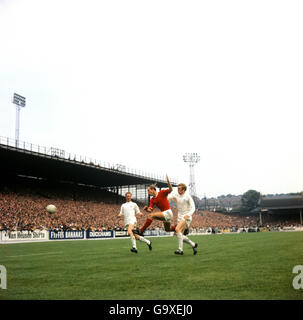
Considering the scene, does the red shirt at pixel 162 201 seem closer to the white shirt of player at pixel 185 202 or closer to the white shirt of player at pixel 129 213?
the white shirt of player at pixel 185 202

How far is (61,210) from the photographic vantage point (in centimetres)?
4906

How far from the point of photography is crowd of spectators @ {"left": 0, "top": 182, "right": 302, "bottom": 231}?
39.4 metres

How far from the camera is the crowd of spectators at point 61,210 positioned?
39.4 metres

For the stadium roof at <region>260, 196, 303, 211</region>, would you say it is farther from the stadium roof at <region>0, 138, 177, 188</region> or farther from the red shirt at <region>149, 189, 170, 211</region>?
the red shirt at <region>149, 189, 170, 211</region>

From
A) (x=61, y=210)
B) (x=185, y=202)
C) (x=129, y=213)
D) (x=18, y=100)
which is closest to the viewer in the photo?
(x=185, y=202)

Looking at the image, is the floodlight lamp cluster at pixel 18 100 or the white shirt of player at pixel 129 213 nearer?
the white shirt of player at pixel 129 213

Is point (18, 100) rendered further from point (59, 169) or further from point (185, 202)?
point (185, 202)

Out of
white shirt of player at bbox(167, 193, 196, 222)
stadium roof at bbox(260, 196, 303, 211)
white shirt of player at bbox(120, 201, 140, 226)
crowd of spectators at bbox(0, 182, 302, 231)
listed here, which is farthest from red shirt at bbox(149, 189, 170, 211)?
stadium roof at bbox(260, 196, 303, 211)

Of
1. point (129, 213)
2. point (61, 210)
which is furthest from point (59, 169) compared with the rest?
point (129, 213)

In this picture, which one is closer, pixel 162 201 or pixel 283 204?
pixel 162 201

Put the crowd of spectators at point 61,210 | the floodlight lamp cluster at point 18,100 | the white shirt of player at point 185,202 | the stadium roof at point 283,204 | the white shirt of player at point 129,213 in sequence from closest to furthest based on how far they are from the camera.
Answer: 1. the white shirt of player at point 185,202
2. the white shirt of player at point 129,213
3. the crowd of spectators at point 61,210
4. the floodlight lamp cluster at point 18,100
5. the stadium roof at point 283,204

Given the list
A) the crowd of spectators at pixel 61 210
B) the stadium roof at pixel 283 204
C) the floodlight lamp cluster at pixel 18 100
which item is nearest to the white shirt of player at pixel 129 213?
the crowd of spectators at pixel 61 210
